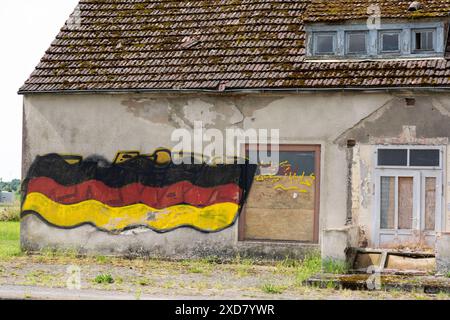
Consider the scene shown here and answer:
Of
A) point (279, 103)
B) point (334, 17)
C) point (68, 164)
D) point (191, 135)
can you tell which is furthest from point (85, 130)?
point (334, 17)

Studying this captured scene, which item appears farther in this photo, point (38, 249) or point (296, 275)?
point (38, 249)

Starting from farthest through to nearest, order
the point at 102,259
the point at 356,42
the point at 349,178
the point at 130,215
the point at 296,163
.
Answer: the point at 130,215, the point at 102,259, the point at 356,42, the point at 296,163, the point at 349,178

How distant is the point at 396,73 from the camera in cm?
2158

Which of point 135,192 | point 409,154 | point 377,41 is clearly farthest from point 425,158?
point 135,192

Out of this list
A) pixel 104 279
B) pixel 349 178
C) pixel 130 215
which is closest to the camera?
pixel 104 279

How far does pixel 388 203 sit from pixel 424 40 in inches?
164

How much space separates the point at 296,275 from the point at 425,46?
22.0 feet

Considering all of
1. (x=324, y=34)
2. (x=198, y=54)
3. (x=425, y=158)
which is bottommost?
(x=425, y=158)

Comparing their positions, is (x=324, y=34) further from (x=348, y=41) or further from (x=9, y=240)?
(x=9, y=240)

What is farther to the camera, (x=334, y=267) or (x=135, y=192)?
(x=135, y=192)

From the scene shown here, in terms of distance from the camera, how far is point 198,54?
77.8 ft

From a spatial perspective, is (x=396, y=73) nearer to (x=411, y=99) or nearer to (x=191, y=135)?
(x=411, y=99)

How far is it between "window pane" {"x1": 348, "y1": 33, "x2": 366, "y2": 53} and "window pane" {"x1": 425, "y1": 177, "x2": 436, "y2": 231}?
3.78m

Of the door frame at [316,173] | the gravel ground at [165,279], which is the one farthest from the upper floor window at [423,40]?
the gravel ground at [165,279]
